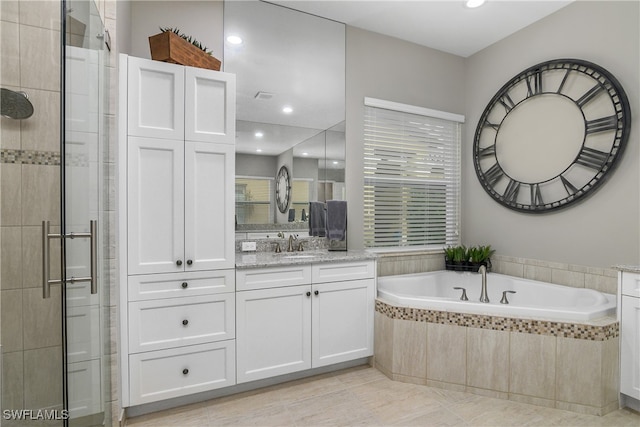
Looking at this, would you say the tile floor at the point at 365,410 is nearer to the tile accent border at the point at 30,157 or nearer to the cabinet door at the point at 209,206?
the cabinet door at the point at 209,206

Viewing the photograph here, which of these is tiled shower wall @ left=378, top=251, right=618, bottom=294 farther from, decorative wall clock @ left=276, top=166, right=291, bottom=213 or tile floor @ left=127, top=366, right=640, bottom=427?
decorative wall clock @ left=276, top=166, right=291, bottom=213

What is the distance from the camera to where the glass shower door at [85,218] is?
1201 millimetres

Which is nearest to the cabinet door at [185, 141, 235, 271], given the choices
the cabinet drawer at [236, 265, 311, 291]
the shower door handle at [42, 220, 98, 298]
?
the cabinet drawer at [236, 265, 311, 291]

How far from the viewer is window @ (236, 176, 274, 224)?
2.59 meters

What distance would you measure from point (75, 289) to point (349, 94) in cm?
257

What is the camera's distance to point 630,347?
79.0 inches

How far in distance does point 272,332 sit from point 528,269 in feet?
7.70

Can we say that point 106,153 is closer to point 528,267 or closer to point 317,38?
point 317,38

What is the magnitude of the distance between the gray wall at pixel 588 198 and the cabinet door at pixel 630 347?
45 centimetres

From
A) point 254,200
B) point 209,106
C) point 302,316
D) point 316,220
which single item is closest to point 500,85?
point 316,220

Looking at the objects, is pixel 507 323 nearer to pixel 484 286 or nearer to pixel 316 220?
pixel 484 286

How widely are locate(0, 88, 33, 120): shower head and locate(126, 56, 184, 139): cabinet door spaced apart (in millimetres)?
843

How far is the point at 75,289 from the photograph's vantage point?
4.18 ft

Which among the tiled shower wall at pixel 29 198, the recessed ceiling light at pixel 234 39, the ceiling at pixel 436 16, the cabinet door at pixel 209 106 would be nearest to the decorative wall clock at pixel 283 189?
the cabinet door at pixel 209 106
